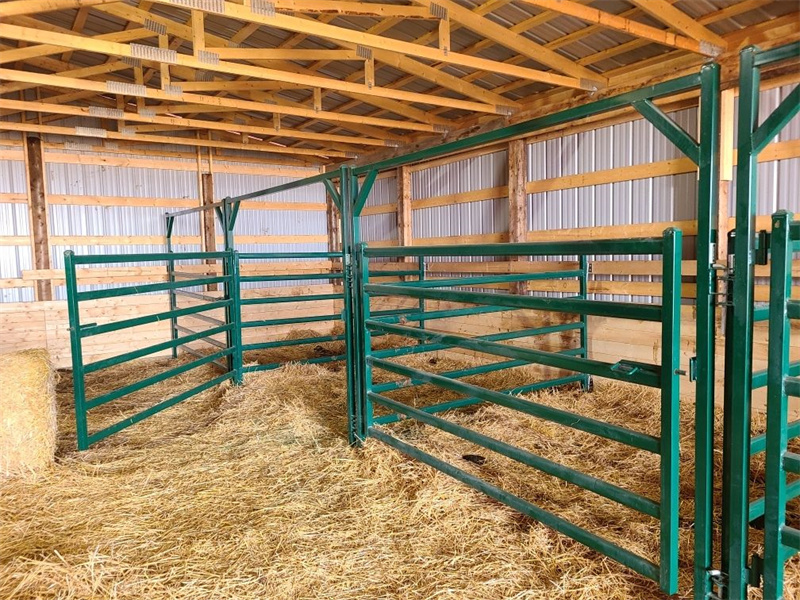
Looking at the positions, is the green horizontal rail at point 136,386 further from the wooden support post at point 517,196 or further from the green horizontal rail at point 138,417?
the wooden support post at point 517,196

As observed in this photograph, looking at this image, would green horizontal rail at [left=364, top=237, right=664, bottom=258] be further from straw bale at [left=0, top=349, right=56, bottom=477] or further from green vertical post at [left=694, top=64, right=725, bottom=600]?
straw bale at [left=0, top=349, right=56, bottom=477]

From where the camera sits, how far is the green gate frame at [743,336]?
5.59 feet

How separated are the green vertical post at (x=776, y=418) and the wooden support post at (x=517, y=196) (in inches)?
176

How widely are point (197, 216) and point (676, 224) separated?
6821 millimetres

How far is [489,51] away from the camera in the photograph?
17.9 ft

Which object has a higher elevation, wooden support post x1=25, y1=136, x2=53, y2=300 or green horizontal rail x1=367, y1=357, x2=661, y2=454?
wooden support post x1=25, y1=136, x2=53, y2=300

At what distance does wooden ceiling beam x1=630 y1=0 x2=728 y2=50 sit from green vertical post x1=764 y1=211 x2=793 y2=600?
292 centimetres

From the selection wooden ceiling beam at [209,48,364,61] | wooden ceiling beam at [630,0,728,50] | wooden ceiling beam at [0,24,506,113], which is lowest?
wooden ceiling beam at [0,24,506,113]

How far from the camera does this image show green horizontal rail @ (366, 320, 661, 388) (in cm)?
203

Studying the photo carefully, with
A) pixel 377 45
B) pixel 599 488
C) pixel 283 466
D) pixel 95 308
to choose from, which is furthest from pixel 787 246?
pixel 95 308

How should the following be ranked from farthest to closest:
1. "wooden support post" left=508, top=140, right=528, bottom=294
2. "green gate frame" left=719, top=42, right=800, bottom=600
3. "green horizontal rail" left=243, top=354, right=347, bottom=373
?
"wooden support post" left=508, top=140, right=528, bottom=294, "green horizontal rail" left=243, top=354, right=347, bottom=373, "green gate frame" left=719, top=42, right=800, bottom=600

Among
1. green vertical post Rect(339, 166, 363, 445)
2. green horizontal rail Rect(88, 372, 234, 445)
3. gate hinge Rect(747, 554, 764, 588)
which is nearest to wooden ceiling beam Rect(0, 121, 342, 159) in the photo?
green horizontal rail Rect(88, 372, 234, 445)

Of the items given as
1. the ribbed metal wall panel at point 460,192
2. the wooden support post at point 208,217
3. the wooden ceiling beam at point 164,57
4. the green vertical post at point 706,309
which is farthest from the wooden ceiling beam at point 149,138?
the green vertical post at point 706,309

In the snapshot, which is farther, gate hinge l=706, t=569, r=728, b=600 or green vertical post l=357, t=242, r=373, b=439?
green vertical post l=357, t=242, r=373, b=439
